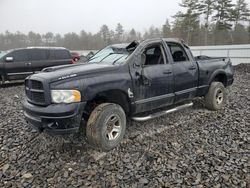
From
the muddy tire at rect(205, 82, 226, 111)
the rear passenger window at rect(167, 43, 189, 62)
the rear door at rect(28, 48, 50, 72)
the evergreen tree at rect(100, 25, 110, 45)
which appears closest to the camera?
the rear passenger window at rect(167, 43, 189, 62)

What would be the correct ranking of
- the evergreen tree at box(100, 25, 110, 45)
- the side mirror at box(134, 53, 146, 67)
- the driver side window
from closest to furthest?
1. the side mirror at box(134, 53, 146, 67)
2. the driver side window
3. the evergreen tree at box(100, 25, 110, 45)

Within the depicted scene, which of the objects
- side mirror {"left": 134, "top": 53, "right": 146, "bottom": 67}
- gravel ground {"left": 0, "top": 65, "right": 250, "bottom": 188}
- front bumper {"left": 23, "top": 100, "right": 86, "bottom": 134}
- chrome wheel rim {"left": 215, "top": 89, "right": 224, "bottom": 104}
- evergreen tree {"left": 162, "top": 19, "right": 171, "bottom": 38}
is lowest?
gravel ground {"left": 0, "top": 65, "right": 250, "bottom": 188}

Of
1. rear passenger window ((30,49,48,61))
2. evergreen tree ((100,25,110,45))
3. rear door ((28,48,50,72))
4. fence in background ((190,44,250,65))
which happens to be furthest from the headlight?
evergreen tree ((100,25,110,45))

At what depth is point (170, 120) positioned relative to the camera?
541 cm

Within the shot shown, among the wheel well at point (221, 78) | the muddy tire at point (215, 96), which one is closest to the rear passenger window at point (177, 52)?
the muddy tire at point (215, 96)

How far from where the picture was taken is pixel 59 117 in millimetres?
3438

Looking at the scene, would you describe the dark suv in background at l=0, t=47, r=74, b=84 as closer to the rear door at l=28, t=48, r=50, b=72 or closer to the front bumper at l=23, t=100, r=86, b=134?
the rear door at l=28, t=48, r=50, b=72

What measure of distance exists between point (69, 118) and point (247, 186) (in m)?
2.61

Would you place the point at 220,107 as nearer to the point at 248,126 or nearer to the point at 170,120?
the point at 248,126

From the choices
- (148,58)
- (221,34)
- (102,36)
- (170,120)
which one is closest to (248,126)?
(170,120)

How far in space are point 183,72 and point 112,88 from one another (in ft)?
6.60

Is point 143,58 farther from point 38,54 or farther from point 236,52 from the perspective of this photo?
point 236,52

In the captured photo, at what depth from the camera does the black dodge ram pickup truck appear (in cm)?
352

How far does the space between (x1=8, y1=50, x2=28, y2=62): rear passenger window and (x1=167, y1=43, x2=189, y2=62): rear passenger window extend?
27.4ft
